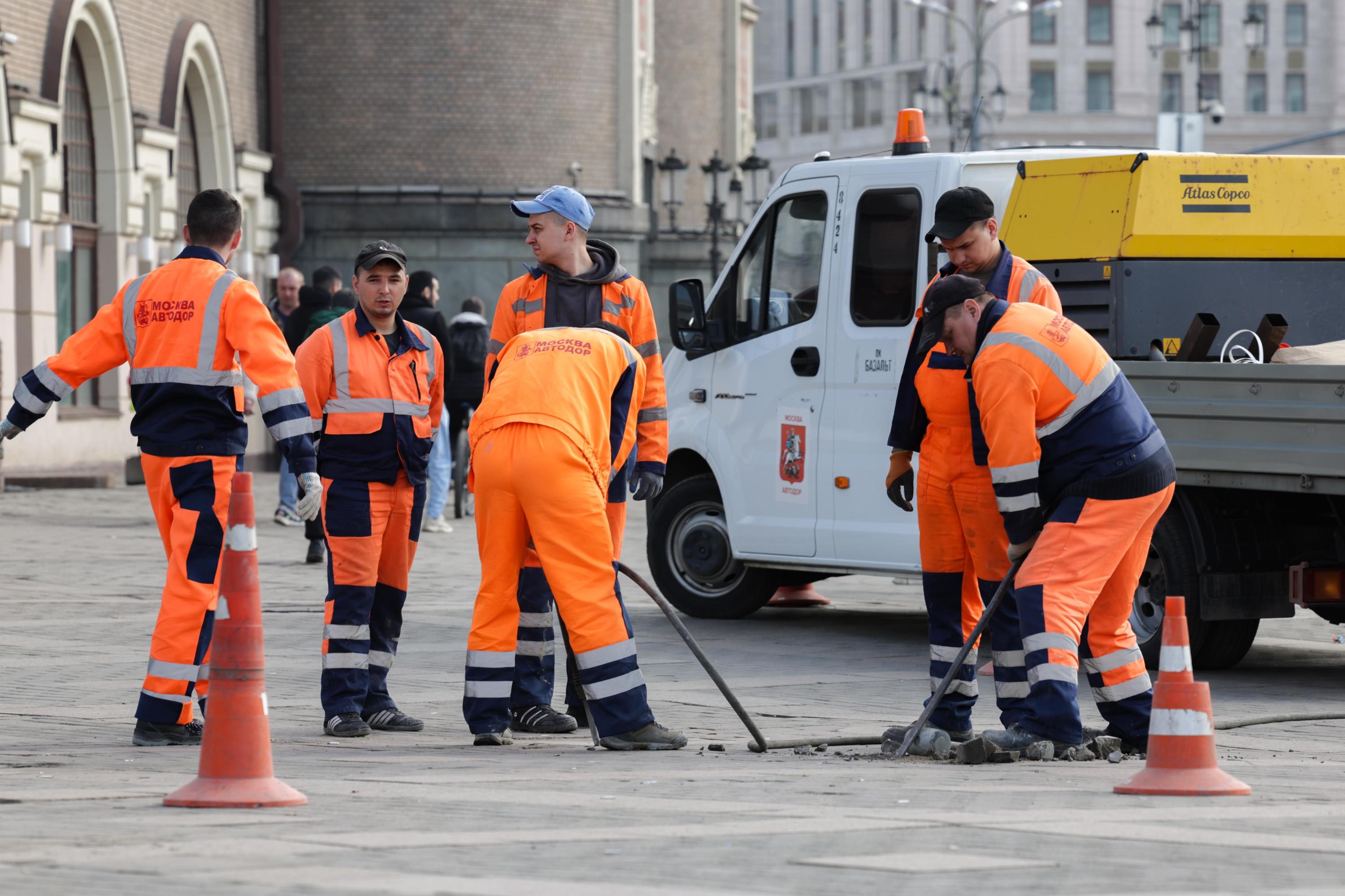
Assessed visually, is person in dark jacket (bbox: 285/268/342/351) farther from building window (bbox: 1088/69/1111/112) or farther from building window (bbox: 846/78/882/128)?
building window (bbox: 846/78/882/128)

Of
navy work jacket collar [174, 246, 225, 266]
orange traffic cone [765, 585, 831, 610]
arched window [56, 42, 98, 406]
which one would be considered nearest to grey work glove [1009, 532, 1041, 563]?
navy work jacket collar [174, 246, 225, 266]

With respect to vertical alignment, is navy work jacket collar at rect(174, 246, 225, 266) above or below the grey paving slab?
above

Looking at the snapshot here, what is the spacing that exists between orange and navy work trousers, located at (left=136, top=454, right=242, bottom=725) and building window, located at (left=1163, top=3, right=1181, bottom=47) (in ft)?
291

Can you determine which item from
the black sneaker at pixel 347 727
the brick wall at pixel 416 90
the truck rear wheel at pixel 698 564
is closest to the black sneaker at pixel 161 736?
the black sneaker at pixel 347 727

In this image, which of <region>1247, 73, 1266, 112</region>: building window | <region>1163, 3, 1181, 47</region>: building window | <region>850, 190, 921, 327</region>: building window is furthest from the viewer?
<region>1247, 73, 1266, 112</region>: building window

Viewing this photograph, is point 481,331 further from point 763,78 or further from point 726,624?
point 763,78

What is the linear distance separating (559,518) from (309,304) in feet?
28.0

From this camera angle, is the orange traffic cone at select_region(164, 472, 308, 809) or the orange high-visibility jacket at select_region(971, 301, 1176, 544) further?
the orange high-visibility jacket at select_region(971, 301, 1176, 544)

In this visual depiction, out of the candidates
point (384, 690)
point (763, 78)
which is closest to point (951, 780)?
point (384, 690)

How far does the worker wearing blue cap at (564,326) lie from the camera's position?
767cm

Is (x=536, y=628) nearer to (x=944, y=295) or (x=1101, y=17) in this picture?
(x=944, y=295)

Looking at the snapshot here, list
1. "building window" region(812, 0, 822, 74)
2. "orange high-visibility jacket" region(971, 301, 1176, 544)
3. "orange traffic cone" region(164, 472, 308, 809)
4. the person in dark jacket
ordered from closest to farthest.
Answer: "orange traffic cone" region(164, 472, 308, 809) → "orange high-visibility jacket" region(971, 301, 1176, 544) → the person in dark jacket → "building window" region(812, 0, 822, 74)

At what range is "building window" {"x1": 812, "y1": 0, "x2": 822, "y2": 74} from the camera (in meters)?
103

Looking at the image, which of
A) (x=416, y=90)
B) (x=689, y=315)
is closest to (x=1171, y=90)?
(x=416, y=90)
